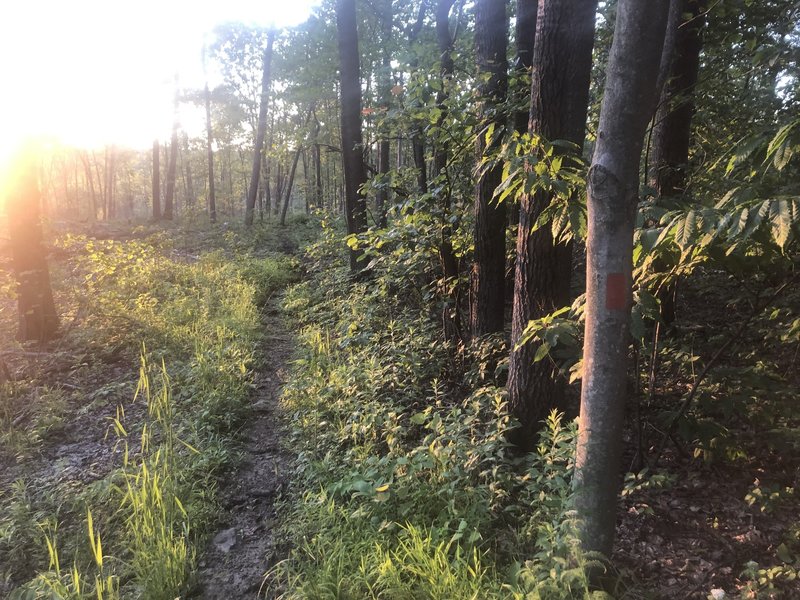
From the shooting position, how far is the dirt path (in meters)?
2.78

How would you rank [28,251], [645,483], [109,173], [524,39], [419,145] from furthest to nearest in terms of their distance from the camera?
[109,173] → [28,251] → [419,145] → [524,39] → [645,483]

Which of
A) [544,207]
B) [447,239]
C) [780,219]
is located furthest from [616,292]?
[447,239]

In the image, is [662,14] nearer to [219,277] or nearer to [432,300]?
[432,300]

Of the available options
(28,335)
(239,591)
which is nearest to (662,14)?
(239,591)

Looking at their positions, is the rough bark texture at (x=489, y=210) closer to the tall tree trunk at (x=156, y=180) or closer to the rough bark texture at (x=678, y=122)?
the rough bark texture at (x=678, y=122)

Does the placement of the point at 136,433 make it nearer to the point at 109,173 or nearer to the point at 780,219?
the point at 780,219

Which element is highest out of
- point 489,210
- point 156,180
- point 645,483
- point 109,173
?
A: point 109,173

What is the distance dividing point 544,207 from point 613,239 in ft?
4.69

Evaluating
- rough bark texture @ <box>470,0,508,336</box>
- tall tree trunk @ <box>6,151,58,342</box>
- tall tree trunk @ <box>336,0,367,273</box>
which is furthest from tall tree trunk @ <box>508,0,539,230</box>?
tall tree trunk @ <box>6,151,58,342</box>

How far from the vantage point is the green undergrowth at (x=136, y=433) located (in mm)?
2771

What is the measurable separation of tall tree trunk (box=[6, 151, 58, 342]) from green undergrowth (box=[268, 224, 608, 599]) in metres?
4.25

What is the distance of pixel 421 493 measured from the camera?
9.75 ft

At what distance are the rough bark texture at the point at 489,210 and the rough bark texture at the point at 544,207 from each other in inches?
46.9

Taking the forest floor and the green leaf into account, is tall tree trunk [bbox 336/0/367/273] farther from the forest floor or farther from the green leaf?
the green leaf
